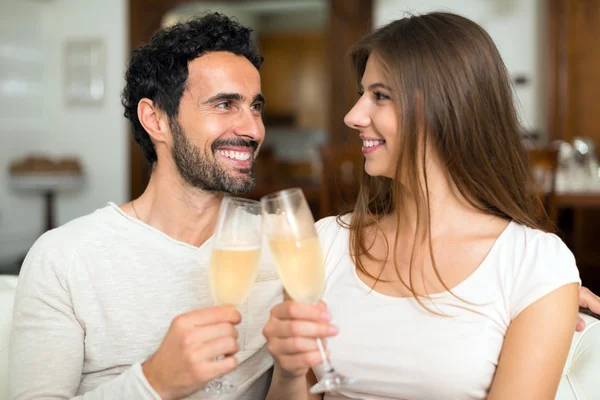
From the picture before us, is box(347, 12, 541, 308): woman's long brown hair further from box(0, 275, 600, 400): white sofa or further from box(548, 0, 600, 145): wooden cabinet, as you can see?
box(548, 0, 600, 145): wooden cabinet

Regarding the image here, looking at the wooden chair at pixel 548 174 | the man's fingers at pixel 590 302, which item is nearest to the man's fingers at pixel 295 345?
the man's fingers at pixel 590 302

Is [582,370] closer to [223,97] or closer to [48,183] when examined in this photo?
[223,97]

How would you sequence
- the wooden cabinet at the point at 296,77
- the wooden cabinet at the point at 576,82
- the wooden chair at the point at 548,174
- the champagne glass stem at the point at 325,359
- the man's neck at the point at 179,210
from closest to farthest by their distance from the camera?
the champagne glass stem at the point at 325,359 < the man's neck at the point at 179,210 < the wooden chair at the point at 548,174 < the wooden cabinet at the point at 576,82 < the wooden cabinet at the point at 296,77

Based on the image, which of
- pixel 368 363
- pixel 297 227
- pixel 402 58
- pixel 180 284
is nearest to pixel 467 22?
pixel 402 58

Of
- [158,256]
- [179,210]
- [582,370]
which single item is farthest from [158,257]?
[582,370]

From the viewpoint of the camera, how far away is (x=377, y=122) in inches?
52.9

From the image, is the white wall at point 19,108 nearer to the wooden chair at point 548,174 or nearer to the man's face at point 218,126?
the wooden chair at point 548,174

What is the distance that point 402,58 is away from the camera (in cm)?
132

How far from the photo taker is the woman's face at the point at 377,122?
1.33 meters

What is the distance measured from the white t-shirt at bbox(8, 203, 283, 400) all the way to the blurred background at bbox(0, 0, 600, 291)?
242cm

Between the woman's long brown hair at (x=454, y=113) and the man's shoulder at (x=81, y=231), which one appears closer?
the woman's long brown hair at (x=454, y=113)

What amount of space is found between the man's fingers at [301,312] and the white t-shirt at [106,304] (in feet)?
1.62

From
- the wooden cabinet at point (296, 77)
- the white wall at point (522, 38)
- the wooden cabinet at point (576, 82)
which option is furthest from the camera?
the wooden cabinet at point (296, 77)

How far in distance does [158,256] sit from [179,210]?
0.15 m
